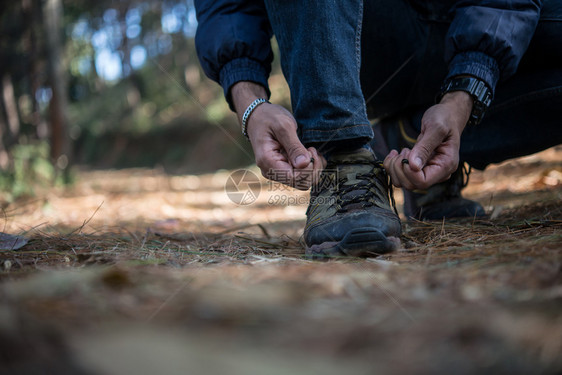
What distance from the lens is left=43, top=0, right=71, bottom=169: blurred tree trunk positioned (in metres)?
5.13

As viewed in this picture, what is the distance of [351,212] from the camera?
113 centimetres

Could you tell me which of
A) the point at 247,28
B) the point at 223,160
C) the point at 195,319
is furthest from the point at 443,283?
the point at 223,160

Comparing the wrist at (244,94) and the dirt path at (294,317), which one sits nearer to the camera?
the dirt path at (294,317)

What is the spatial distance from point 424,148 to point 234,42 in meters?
0.77

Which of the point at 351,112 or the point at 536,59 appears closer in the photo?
the point at 351,112

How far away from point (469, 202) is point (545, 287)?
1197 mm

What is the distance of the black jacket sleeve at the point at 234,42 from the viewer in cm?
136

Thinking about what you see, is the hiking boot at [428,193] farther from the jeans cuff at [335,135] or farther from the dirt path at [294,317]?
the dirt path at [294,317]

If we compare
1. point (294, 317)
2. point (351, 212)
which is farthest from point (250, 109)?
point (294, 317)

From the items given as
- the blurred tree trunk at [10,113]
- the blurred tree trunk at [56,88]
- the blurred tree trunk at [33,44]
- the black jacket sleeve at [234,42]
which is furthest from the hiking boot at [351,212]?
the blurred tree trunk at [10,113]

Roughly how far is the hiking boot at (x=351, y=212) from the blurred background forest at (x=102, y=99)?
200 centimetres

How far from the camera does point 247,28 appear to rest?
55.4 inches

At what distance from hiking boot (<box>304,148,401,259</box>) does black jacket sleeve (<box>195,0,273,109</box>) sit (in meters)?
0.44

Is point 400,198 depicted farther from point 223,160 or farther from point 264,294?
point 223,160
